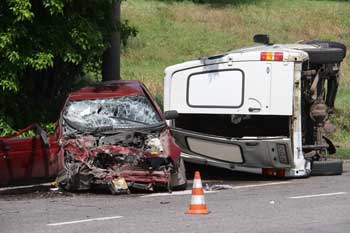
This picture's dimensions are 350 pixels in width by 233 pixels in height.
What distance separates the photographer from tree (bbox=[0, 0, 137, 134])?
50.3 feet

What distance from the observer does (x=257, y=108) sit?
1483cm

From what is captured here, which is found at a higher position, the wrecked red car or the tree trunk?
the tree trunk

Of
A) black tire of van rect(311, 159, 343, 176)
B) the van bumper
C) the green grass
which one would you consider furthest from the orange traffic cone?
the green grass

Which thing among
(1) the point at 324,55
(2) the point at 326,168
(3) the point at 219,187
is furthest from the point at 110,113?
(2) the point at 326,168

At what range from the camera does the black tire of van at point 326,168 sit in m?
15.6

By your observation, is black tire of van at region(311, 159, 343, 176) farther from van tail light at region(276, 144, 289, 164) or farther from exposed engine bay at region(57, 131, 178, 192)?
exposed engine bay at region(57, 131, 178, 192)

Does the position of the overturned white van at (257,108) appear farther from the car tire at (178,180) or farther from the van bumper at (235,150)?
the car tire at (178,180)

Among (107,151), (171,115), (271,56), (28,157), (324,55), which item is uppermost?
(271,56)

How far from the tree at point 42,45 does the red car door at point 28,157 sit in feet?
6.20

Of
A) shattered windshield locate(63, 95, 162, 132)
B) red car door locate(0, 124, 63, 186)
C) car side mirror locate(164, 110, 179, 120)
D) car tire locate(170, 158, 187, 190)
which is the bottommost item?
car tire locate(170, 158, 187, 190)

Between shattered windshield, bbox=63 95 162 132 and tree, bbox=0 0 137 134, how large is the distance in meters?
1.70

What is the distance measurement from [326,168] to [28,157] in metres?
5.61

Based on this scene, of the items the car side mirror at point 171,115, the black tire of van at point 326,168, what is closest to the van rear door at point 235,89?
the car side mirror at point 171,115

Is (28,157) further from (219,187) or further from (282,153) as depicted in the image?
(282,153)
